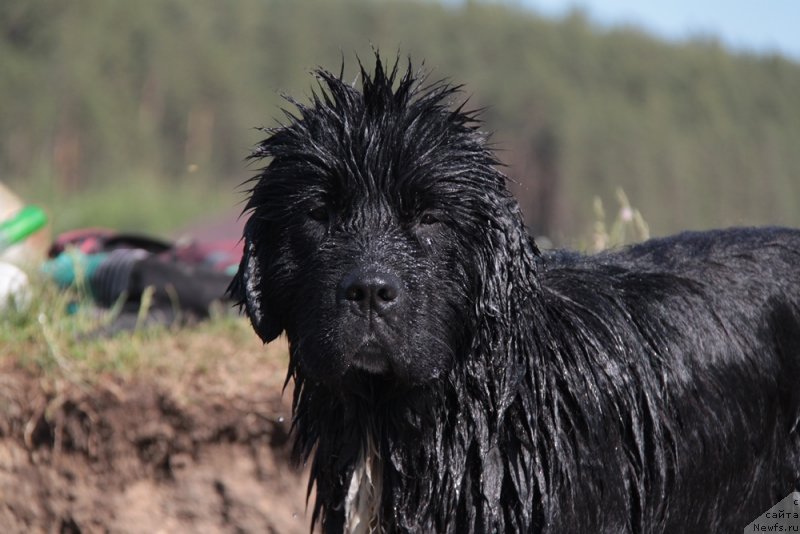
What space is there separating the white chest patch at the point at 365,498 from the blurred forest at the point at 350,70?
12885 millimetres

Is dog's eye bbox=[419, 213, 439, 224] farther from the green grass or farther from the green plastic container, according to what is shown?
the green plastic container

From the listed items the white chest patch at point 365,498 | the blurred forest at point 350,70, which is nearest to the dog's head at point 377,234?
the white chest patch at point 365,498

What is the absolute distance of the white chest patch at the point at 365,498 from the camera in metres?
3.03

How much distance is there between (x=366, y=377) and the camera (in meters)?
2.91

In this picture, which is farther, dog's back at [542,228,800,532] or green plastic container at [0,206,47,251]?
green plastic container at [0,206,47,251]

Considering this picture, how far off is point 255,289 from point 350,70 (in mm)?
14252

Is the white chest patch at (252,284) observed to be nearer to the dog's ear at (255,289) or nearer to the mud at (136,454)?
the dog's ear at (255,289)

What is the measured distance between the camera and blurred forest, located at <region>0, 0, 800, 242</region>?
19.8 m

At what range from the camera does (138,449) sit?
5.27 meters

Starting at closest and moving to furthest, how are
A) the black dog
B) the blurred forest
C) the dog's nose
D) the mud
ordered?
the dog's nose
the black dog
the mud
the blurred forest

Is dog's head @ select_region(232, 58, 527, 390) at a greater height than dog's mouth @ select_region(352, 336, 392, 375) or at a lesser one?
greater

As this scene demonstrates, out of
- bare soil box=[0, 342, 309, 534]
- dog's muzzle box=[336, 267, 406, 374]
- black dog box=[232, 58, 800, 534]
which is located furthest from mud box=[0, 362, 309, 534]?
dog's muzzle box=[336, 267, 406, 374]

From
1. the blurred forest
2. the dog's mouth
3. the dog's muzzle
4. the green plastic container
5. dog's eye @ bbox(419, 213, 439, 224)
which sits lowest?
the dog's mouth

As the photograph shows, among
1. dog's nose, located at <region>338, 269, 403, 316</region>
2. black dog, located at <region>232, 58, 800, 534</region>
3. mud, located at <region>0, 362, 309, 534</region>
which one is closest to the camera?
dog's nose, located at <region>338, 269, 403, 316</region>
